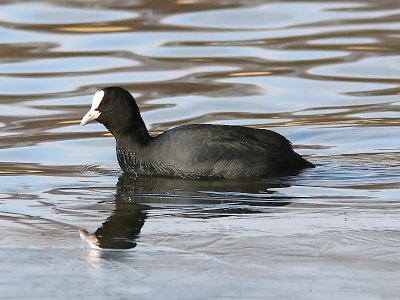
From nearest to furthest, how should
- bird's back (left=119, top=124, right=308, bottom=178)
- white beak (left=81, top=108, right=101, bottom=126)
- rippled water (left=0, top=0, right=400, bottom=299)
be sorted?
rippled water (left=0, top=0, right=400, bottom=299) < bird's back (left=119, top=124, right=308, bottom=178) < white beak (left=81, top=108, right=101, bottom=126)

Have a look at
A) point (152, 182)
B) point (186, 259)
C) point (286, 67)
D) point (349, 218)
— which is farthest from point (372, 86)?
point (186, 259)

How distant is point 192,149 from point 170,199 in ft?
2.75

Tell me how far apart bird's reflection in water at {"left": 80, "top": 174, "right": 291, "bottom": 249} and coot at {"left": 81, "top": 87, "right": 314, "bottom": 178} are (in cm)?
10

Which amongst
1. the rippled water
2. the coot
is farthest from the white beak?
the rippled water

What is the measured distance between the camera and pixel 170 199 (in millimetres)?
8266

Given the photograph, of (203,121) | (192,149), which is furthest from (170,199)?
(203,121)

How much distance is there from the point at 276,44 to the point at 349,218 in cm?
730

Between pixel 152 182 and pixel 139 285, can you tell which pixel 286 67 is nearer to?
pixel 152 182

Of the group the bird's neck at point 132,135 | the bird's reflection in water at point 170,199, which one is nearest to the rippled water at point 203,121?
the bird's reflection in water at point 170,199

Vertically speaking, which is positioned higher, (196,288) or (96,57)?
(96,57)

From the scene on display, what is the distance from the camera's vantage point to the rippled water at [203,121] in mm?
6270

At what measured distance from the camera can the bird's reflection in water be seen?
714cm

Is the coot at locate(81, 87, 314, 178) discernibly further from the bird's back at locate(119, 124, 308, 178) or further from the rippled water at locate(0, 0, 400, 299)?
the rippled water at locate(0, 0, 400, 299)

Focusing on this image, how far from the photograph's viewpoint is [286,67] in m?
13.4
